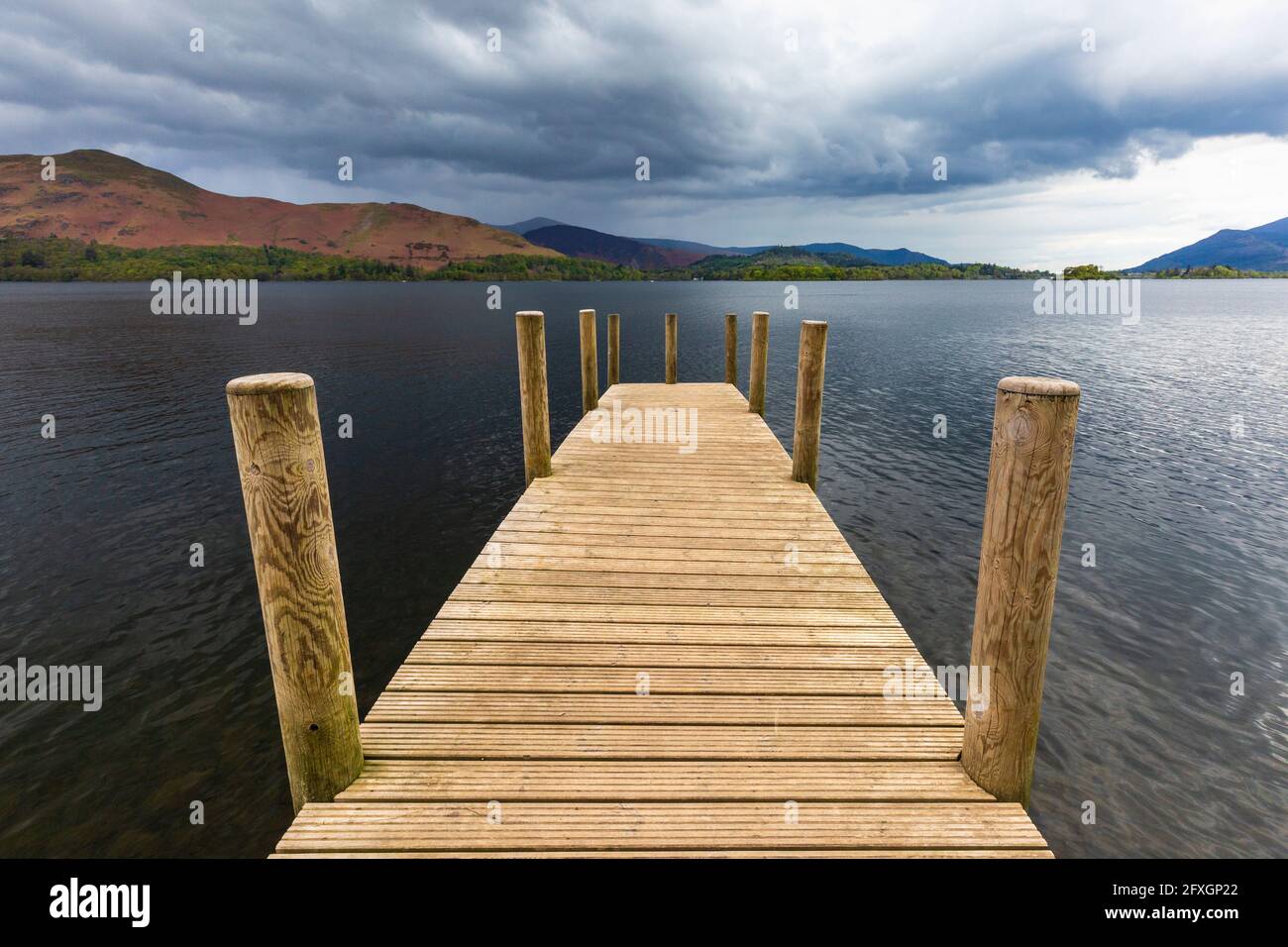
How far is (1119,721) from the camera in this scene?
6602 millimetres

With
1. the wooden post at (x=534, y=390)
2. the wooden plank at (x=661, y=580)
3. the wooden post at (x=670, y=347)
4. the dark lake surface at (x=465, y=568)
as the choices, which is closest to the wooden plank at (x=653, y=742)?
the wooden plank at (x=661, y=580)

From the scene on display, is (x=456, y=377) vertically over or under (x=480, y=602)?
over

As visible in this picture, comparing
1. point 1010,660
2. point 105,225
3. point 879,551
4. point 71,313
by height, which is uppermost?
point 105,225

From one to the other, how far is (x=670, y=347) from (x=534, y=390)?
9.46 metres

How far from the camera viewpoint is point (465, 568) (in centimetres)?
1035

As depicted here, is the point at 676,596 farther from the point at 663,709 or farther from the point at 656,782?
the point at 656,782

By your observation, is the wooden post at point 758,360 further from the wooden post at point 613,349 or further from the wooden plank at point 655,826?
the wooden plank at point 655,826

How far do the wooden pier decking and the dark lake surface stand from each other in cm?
280

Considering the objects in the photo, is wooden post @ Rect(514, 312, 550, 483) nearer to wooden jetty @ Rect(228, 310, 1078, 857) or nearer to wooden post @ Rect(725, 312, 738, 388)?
wooden jetty @ Rect(228, 310, 1078, 857)

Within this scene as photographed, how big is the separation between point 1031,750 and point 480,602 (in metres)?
4.05

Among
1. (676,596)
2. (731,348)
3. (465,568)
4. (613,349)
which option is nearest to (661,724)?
(676,596)

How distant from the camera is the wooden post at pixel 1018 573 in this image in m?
2.73

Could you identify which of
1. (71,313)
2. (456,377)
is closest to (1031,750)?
(456,377)
